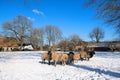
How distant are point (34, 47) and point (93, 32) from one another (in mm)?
34648

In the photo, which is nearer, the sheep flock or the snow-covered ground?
the snow-covered ground

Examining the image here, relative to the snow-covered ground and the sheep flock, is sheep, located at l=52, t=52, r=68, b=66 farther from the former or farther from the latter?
the snow-covered ground

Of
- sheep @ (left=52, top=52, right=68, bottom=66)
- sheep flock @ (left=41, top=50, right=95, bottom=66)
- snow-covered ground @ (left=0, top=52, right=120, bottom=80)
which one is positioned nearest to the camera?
snow-covered ground @ (left=0, top=52, right=120, bottom=80)

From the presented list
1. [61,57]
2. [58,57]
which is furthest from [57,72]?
[61,57]

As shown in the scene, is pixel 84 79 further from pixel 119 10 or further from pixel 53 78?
pixel 119 10

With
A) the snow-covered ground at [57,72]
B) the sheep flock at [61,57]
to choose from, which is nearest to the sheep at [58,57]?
the sheep flock at [61,57]

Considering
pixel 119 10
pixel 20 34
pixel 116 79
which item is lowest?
pixel 116 79

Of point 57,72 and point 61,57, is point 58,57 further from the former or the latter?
point 57,72

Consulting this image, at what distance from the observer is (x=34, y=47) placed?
9006 cm

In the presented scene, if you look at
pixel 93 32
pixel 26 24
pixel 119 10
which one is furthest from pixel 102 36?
pixel 119 10

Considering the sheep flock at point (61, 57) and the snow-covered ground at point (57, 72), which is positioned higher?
the sheep flock at point (61, 57)

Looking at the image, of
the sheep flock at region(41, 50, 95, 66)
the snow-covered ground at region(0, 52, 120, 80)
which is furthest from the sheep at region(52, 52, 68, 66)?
the snow-covered ground at region(0, 52, 120, 80)

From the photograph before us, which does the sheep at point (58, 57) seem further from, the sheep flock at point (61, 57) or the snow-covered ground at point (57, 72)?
the snow-covered ground at point (57, 72)

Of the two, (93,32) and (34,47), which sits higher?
(93,32)
